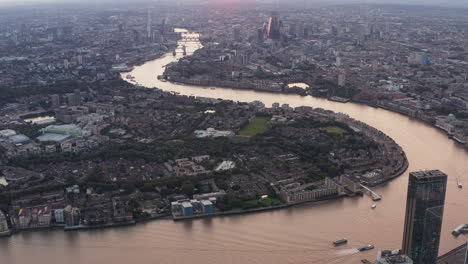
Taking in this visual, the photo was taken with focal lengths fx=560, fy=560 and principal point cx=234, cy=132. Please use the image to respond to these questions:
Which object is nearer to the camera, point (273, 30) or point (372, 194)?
point (372, 194)

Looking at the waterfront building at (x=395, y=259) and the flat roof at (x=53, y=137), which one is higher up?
the waterfront building at (x=395, y=259)

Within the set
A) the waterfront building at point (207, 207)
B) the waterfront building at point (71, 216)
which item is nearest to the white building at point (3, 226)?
the waterfront building at point (71, 216)

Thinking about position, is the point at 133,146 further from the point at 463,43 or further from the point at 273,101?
the point at 463,43

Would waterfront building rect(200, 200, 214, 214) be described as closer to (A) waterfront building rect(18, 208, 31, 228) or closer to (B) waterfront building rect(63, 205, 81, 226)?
(B) waterfront building rect(63, 205, 81, 226)

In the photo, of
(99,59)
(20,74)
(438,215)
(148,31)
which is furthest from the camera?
(148,31)

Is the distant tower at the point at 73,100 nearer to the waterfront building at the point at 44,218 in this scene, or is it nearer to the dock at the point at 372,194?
the waterfront building at the point at 44,218

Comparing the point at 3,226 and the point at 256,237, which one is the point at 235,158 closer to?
the point at 256,237

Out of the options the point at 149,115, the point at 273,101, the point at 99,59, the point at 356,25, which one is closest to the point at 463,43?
the point at 356,25

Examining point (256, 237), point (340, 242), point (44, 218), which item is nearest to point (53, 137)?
point (44, 218)

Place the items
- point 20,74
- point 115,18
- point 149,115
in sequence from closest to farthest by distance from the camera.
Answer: point 149,115 → point 20,74 → point 115,18
